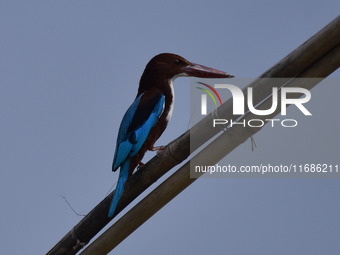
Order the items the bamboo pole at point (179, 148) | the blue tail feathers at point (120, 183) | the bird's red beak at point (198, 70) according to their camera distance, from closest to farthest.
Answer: the bamboo pole at point (179, 148) < the blue tail feathers at point (120, 183) < the bird's red beak at point (198, 70)

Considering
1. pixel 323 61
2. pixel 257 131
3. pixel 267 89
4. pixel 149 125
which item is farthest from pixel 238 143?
pixel 149 125

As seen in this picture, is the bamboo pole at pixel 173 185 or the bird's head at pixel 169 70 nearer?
the bamboo pole at pixel 173 185

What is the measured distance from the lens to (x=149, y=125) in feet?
12.7

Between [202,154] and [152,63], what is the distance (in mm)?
1008

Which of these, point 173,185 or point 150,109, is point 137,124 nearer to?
point 150,109

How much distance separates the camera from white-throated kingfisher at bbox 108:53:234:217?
3791 millimetres

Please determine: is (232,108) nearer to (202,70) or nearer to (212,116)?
(212,116)

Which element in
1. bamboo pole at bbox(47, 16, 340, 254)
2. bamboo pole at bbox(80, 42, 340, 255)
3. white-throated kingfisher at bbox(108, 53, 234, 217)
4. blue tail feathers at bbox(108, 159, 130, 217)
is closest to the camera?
bamboo pole at bbox(47, 16, 340, 254)

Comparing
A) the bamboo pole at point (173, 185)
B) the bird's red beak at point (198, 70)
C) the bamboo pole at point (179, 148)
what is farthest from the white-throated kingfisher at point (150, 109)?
the bamboo pole at point (173, 185)

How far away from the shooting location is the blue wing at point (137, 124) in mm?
3795

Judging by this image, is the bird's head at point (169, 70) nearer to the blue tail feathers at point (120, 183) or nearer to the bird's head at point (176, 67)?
the bird's head at point (176, 67)

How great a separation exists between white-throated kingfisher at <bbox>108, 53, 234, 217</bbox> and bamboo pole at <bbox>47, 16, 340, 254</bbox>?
20 centimetres

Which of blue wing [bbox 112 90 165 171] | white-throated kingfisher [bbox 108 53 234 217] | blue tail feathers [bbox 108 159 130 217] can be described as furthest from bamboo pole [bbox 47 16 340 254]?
blue wing [bbox 112 90 165 171]

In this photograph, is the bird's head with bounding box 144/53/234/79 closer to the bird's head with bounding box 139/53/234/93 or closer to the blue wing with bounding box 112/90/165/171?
the bird's head with bounding box 139/53/234/93
